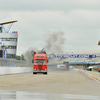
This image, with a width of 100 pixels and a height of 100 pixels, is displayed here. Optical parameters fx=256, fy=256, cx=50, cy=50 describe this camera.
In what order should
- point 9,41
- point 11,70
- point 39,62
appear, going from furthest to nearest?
1. point 9,41
2. point 11,70
3. point 39,62

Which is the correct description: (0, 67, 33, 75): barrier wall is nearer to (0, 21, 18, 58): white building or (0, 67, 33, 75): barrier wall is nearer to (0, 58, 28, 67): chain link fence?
(0, 58, 28, 67): chain link fence

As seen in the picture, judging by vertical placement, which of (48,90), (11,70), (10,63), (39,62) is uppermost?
(39,62)

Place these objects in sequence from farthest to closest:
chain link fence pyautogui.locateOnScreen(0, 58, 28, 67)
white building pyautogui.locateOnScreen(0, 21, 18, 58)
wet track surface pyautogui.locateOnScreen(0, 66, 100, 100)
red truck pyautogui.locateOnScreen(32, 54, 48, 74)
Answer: white building pyautogui.locateOnScreen(0, 21, 18, 58) → red truck pyautogui.locateOnScreen(32, 54, 48, 74) → chain link fence pyautogui.locateOnScreen(0, 58, 28, 67) → wet track surface pyautogui.locateOnScreen(0, 66, 100, 100)

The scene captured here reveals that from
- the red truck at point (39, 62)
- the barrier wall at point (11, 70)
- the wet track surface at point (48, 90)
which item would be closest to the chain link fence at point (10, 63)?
the barrier wall at point (11, 70)

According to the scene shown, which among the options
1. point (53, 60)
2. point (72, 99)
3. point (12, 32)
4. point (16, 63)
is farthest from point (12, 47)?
point (72, 99)

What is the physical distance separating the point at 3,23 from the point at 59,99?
106967mm

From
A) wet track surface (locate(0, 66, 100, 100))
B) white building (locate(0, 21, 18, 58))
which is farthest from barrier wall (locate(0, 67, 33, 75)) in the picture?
white building (locate(0, 21, 18, 58))

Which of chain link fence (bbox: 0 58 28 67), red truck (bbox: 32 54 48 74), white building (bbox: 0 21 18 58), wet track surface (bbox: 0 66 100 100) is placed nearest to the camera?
wet track surface (bbox: 0 66 100 100)

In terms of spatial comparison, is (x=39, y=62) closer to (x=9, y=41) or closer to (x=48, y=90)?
(x=48, y=90)

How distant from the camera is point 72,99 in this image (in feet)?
33.1

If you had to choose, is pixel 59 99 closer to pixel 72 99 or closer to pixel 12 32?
pixel 72 99

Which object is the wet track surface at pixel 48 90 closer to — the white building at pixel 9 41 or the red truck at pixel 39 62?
the red truck at pixel 39 62

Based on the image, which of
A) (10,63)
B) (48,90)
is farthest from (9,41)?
(48,90)

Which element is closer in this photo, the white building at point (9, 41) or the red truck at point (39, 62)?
the red truck at point (39, 62)
